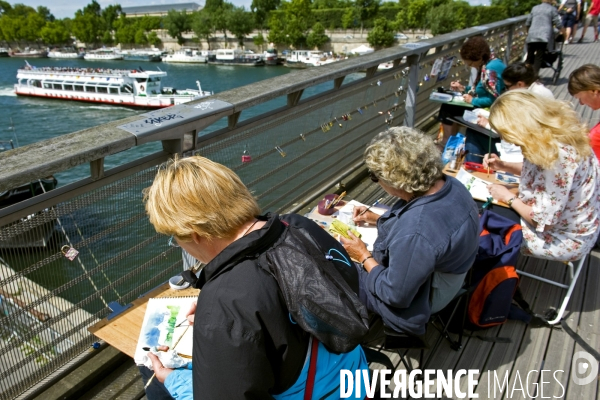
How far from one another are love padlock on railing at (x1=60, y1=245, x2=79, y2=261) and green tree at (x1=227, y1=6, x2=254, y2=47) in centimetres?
9412

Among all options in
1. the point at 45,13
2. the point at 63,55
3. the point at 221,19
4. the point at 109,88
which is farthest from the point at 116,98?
the point at 45,13

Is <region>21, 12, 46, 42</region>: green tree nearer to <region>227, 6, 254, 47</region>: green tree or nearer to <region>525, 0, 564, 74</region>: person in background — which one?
<region>227, 6, 254, 47</region>: green tree

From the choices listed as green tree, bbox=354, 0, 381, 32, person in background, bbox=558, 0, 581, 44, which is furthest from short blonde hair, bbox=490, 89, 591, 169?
green tree, bbox=354, 0, 381, 32

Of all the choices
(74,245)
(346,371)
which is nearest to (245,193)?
(346,371)

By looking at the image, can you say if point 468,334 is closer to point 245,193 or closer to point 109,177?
point 245,193

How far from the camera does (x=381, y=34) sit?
7506cm

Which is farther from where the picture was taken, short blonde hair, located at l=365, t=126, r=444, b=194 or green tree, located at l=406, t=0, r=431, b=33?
green tree, located at l=406, t=0, r=431, b=33

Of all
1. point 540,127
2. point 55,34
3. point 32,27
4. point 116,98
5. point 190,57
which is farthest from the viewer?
point 32,27

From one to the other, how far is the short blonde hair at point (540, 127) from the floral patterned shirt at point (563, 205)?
0.06 m

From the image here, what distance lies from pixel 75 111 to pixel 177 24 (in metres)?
57.2

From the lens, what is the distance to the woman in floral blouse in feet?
8.48

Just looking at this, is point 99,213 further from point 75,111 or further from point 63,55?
point 63,55

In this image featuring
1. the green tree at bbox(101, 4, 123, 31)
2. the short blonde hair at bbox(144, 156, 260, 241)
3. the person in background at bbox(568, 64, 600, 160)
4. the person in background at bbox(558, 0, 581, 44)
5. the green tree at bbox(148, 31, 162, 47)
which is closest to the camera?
the short blonde hair at bbox(144, 156, 260, 241)

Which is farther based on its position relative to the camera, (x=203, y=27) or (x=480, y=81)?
(x=203, y=27)
